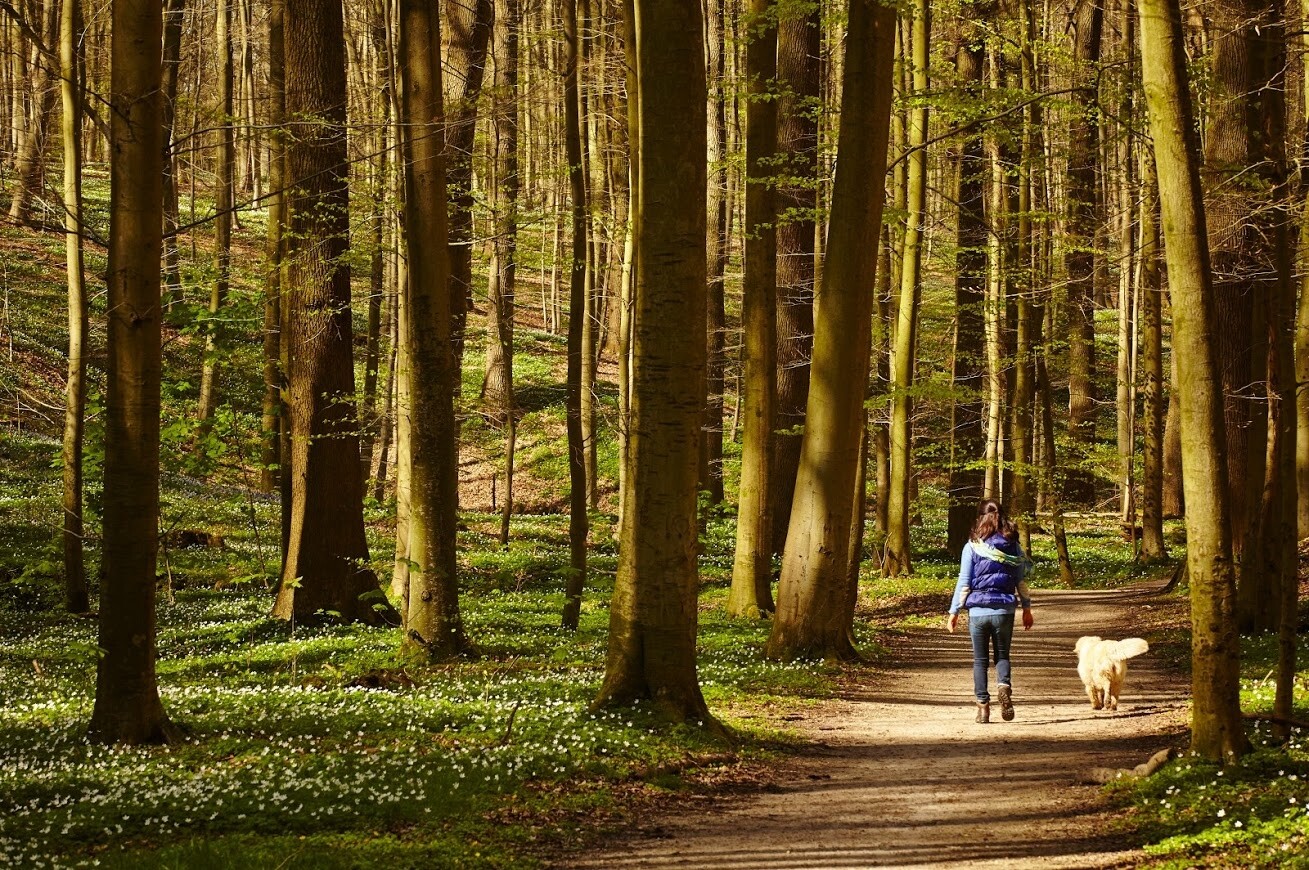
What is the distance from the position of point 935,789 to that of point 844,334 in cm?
600

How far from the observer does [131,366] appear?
8.67m

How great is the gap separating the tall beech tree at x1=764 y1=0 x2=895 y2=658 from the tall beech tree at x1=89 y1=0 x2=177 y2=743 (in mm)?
6933

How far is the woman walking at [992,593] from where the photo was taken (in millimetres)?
10469

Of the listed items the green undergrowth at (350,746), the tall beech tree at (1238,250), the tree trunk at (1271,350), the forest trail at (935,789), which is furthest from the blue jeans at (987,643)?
the tall beech tree at (1238,250)

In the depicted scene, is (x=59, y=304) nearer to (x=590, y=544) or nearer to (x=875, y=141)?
(x=590, y=544)

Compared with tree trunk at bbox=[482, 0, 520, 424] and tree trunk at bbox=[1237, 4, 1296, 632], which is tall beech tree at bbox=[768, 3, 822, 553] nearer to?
tree trunk at bbox=[482, 0, 520, 424]

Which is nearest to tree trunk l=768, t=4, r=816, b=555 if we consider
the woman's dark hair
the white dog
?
the woman's dark hair

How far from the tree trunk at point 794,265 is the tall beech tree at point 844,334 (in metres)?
7.47

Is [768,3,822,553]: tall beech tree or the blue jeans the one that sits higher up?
[768,3,822,553]: tall beech tree

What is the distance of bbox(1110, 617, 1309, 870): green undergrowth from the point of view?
6.06m

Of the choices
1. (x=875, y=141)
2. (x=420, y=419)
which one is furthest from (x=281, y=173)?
(x=875, y=141)

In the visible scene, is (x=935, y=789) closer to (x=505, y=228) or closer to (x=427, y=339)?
(x=427, y=339)

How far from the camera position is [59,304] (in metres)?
40.9

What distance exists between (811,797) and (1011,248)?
16610 mm
